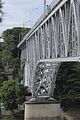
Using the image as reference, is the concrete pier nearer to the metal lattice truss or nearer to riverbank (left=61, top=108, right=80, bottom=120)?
the metal lattice truss

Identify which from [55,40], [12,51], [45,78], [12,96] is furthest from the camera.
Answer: [12,51]

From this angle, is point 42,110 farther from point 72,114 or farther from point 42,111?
point 72,114

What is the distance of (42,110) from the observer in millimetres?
62938

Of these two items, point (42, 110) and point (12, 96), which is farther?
point (12, 96)

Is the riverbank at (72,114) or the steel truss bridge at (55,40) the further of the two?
the riverbank at (72,114)

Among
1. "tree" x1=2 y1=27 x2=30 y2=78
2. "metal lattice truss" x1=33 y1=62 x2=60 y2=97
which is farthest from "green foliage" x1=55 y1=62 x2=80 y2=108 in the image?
"tree" x1=2 y1=27 x2=30 y2=78

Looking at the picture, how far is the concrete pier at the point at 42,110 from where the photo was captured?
62.7m

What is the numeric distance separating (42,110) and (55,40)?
20022mm

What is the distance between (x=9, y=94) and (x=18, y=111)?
4.81m

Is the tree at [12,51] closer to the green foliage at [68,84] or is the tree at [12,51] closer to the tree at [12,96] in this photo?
the tree at [12,96]

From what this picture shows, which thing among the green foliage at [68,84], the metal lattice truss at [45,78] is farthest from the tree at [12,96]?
the metal lattice truss at [45,78]

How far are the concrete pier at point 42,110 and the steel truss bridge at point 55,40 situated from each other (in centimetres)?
154

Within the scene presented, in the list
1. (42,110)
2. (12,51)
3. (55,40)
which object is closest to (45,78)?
(42,110)

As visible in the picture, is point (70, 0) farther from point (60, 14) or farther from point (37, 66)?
point (37, 66)
